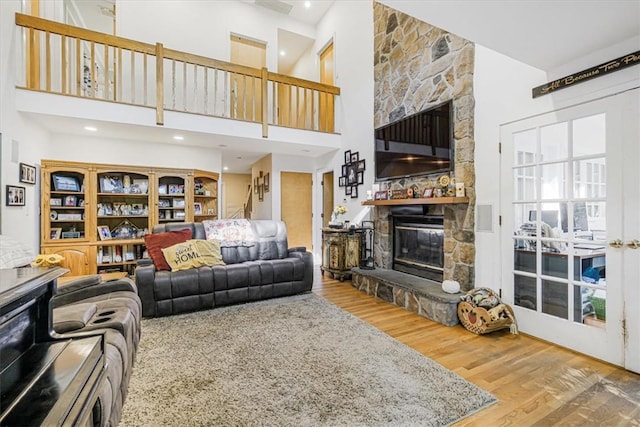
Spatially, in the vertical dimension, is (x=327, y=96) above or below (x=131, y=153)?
above

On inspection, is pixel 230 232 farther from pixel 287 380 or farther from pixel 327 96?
pixel 327 96

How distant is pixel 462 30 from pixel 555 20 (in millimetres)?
535

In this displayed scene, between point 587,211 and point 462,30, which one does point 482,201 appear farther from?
point 462,30

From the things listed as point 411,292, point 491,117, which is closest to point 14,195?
point 411,292

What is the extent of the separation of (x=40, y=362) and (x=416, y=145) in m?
3.93

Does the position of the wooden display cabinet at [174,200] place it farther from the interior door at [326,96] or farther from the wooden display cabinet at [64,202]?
the interior door at [326,96]

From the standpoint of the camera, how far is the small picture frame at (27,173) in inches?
142

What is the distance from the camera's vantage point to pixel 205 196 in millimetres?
5586

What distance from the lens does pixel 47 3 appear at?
4.51 m

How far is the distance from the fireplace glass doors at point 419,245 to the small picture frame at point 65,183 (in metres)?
4.98

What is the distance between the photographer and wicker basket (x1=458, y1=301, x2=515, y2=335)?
264 cm

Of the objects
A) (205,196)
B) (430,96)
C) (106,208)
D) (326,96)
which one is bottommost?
(106,208)

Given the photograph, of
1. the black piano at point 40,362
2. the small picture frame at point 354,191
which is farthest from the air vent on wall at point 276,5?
the black piano at point 40,362

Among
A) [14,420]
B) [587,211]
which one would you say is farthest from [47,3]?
[587,211]
